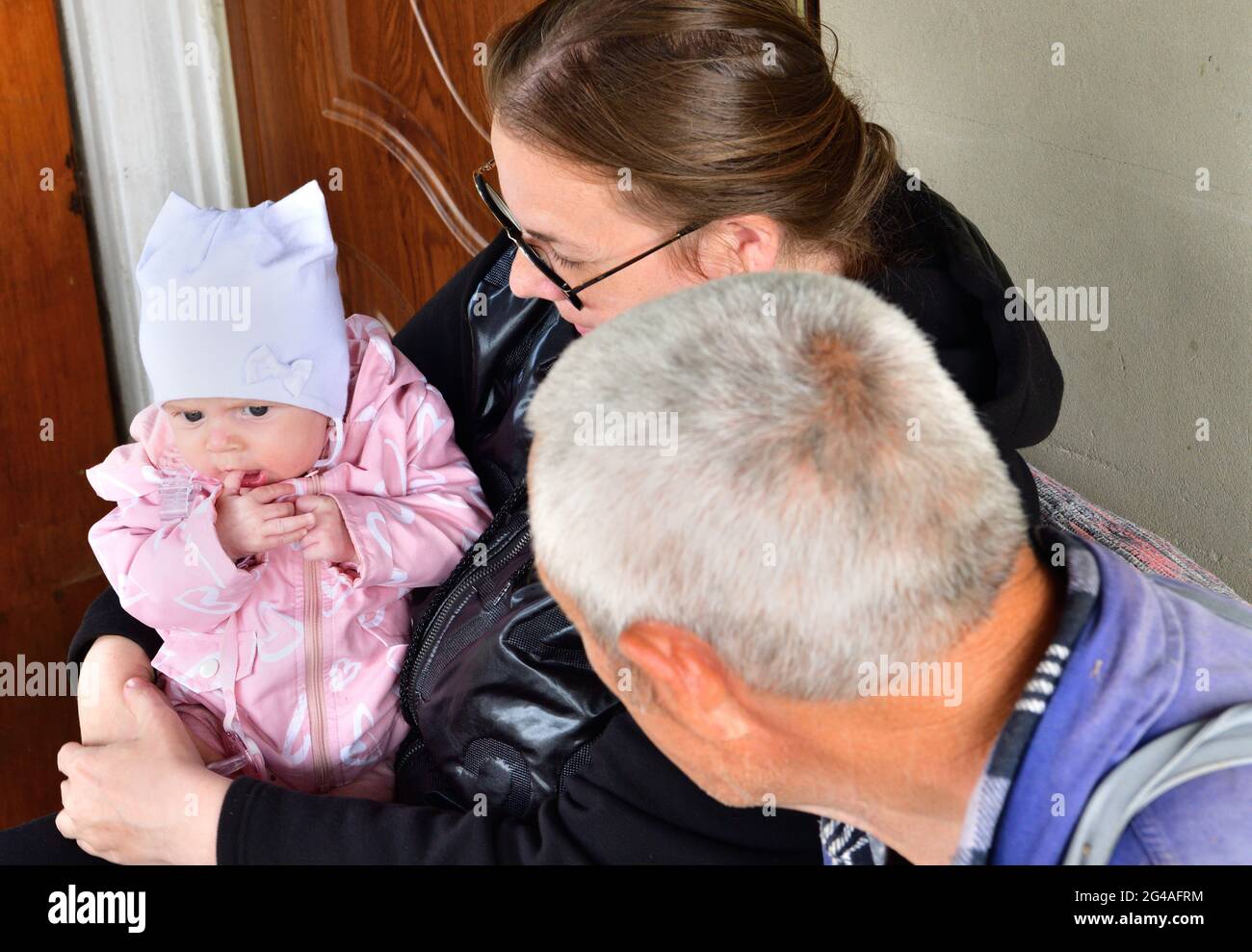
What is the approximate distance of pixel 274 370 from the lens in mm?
1535

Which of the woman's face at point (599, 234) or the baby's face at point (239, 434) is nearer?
the woman's face at point (599, 234)

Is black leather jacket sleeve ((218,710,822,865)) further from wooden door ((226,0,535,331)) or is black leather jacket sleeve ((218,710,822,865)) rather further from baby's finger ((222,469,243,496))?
wooden door ((226,0,535,331))

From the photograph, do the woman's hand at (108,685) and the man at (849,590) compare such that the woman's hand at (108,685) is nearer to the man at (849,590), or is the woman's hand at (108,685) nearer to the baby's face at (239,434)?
the baby's face at (239,434)

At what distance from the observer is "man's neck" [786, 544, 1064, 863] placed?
85 cm

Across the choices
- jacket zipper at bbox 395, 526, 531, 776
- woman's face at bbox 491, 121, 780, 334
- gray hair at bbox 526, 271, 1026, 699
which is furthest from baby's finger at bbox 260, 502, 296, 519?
gray hair at bbox 526, 271, 1026, 699

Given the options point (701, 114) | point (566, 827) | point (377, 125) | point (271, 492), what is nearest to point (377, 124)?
point (377, 125)

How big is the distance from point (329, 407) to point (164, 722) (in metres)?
0.45

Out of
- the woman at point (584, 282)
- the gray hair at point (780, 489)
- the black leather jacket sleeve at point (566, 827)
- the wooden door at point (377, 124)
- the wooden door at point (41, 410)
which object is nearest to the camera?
the gray hair at point (780, 489)

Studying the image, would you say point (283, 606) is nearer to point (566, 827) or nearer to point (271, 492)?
point (271, 492)

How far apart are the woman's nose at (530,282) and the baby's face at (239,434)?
33cm

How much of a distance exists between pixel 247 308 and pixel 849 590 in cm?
103

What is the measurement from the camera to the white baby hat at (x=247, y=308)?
1.52 metres

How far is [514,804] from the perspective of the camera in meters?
1.32

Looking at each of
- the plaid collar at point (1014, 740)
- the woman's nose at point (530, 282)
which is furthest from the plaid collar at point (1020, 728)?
the woman's nose at point (530, 282)
